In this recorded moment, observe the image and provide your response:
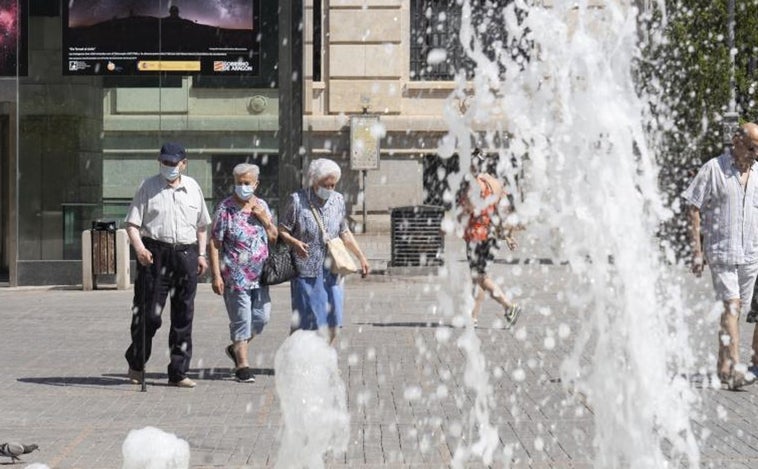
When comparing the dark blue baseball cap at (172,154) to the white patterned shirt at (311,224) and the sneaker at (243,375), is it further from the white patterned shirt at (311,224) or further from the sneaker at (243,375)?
the sneaker at (243,375)

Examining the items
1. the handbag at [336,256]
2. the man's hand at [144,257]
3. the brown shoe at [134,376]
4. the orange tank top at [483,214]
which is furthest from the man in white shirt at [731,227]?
the brown shoe at [134,376]

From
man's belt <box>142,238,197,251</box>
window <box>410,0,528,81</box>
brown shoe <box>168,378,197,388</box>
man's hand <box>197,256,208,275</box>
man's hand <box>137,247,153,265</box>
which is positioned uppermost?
window <box>410,0,528,81</box>

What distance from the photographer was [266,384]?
34.3 feet

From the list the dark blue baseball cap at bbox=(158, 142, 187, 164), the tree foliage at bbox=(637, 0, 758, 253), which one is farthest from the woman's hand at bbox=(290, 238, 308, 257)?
the tree foliage at bbox=(637, 0, 758, 253)

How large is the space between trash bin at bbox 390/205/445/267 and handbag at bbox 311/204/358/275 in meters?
11.3

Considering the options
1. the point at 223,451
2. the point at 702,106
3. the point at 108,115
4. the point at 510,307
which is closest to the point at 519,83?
the point at 223,451

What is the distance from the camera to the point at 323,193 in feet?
34.5

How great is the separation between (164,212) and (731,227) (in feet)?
13.5

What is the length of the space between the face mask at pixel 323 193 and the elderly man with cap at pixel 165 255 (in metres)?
0.97

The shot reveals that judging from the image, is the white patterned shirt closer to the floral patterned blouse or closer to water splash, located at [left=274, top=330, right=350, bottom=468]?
the floral patterned blouse

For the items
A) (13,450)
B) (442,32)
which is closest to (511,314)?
Result: (13,450)

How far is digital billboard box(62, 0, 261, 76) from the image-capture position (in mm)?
20703

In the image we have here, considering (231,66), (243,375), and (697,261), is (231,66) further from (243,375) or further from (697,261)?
(697,261)

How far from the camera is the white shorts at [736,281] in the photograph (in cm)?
1005
